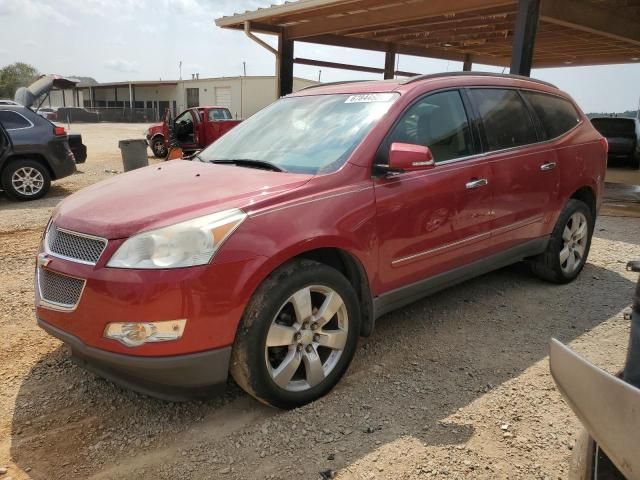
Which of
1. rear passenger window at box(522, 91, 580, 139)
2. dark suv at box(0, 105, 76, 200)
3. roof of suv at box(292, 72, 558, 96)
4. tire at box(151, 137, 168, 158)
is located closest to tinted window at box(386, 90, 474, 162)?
roof of suv at box(292, 72, 558, 96)

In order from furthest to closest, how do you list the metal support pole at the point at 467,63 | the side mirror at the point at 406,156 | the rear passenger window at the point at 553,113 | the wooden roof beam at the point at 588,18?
the metal support pole at the point at 467,63
the wooden roof beam at the point at 588,18
the rear passenger window at the point at 553,113
the side mirror at the point at 406,156

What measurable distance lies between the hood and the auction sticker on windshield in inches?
33.2

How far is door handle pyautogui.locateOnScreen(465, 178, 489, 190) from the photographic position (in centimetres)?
352

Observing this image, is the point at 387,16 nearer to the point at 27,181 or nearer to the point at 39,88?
the point at 27,181

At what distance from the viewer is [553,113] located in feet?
14.9

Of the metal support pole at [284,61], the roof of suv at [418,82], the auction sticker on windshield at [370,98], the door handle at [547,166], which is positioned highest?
the metal support pole at [284,61]

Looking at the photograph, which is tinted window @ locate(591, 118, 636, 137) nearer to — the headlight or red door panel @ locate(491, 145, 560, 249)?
red door panel @ locate(491, 145, 560, 249)

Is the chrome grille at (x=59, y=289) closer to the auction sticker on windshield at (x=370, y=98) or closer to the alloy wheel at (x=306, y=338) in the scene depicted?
the alloy wheel at (x=306, y=338)

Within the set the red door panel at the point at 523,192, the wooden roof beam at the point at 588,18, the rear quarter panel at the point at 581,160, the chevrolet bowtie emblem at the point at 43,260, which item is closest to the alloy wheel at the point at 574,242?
the rear quarter panel at the point at 581,160

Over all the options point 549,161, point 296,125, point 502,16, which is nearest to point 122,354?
point 296,125

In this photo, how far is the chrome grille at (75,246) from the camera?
2.41m

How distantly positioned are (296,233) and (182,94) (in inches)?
1936

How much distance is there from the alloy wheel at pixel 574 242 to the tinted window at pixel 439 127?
1.63 metres

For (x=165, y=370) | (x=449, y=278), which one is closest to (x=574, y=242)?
(x=449, y=278)
